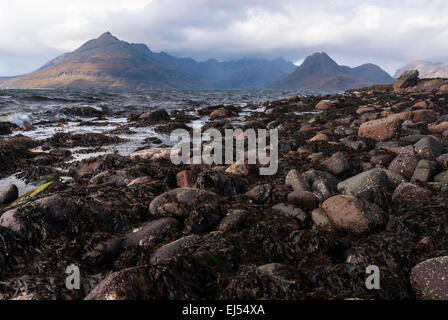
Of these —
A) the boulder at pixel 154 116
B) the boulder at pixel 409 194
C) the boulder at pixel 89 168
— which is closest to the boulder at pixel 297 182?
the boulder at pixel 409 194

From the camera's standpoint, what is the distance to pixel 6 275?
108 inches

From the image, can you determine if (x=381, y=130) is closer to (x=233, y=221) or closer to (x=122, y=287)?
(x=233, y=221)

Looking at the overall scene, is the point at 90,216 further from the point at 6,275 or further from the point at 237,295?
the point at 237,295

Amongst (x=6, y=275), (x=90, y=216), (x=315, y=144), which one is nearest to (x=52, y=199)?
(x=90, y=216)

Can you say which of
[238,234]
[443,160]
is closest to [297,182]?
[238,234]

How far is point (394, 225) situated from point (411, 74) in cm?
3933

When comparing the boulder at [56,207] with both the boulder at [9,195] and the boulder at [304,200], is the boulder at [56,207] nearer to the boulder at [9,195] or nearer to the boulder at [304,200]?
the boulder at [9,195]

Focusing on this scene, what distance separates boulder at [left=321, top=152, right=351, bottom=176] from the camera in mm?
5263

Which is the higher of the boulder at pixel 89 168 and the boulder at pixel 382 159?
the boulder at pixel 382 159

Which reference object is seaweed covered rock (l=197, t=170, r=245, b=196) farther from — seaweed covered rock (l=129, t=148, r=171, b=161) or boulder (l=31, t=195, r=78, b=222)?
seaweed covered rock (l=129, t=148, r=171, b=161)

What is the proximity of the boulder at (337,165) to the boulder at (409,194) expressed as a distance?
143cm

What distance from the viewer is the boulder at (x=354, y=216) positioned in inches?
126

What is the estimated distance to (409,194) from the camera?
12.3ft

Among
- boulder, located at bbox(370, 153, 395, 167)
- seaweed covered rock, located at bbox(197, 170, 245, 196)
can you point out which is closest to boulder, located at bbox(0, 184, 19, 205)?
seaweed covered rock, located at bbox(197, 170, 245, 196)
